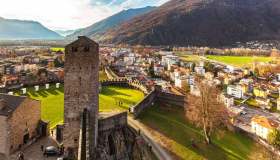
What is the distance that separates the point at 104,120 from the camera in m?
27.7

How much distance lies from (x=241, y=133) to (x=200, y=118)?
11.0 metres

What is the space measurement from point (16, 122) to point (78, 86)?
7.24 meters

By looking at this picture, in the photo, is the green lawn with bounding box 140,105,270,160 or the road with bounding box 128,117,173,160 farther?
the green lawn with bounding box 140,105,270,160

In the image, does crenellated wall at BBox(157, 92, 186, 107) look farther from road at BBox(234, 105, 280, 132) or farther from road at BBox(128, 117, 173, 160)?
road at BBox(234, 105, 280, 132)

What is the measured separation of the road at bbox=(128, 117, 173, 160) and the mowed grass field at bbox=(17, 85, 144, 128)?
2749 millimetres

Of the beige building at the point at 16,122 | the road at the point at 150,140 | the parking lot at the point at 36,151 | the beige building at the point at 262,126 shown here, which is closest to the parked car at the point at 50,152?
the parking lot at the point at 36,151

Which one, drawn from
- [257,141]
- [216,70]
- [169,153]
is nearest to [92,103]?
[169,153]

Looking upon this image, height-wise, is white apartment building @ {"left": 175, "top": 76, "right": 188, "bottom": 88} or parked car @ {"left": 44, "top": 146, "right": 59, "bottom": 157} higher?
parked car @ {"left": 44, "top": 146, "right": 59, "bottom": 157}

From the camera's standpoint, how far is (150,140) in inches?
1304

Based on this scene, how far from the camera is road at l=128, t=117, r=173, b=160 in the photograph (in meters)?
30.7

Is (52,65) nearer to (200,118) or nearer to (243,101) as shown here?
(243,101)

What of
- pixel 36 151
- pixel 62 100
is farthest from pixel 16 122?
pixel 62 100

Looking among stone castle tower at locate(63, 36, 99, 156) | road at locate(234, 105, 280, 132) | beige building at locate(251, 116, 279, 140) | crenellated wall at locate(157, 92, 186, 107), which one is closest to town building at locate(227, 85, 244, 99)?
road at locate(234, 105, 280, 132)

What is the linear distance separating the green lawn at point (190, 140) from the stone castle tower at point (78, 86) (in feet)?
41.2
